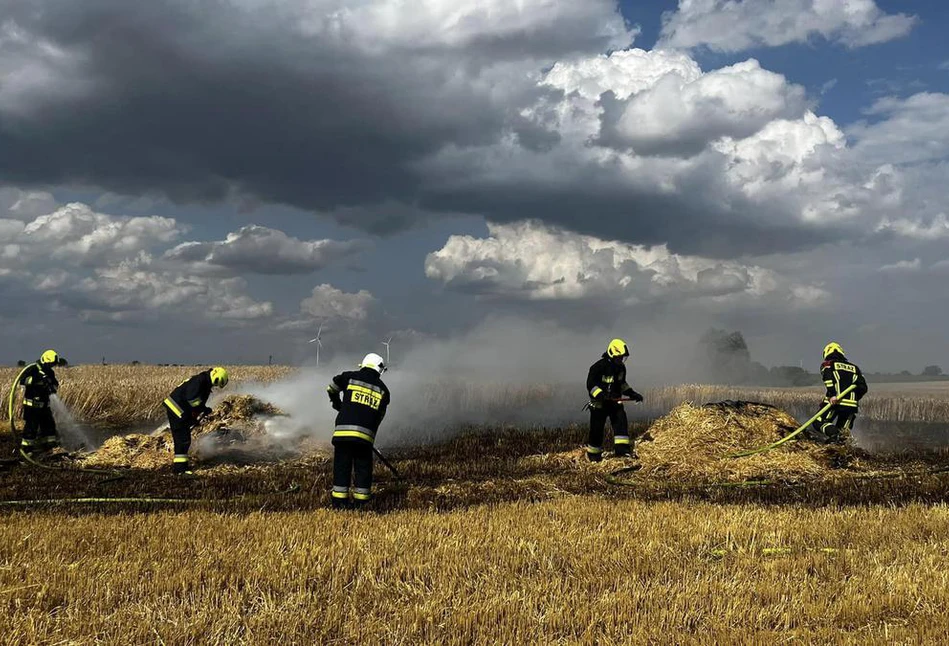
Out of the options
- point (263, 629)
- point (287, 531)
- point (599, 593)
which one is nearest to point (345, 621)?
point (263, 629)

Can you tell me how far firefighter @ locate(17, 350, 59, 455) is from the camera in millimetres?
18688

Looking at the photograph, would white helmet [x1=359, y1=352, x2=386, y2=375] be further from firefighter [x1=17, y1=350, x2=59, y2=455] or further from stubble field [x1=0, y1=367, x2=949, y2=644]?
firefighter [x1=17, y1=350, x2=59, y2=455]

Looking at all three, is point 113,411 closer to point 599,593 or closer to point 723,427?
point 723,427

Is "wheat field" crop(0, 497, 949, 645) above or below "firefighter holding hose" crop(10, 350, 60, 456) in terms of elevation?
below

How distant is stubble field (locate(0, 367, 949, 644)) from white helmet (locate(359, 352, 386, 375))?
6.78ft

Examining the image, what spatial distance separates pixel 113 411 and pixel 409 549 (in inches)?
965

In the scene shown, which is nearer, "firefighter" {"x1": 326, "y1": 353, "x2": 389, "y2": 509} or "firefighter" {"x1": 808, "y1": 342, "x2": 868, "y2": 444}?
"firefighter" {"x1": 326, "y1": 353, "x2": 389, "y2": 509}

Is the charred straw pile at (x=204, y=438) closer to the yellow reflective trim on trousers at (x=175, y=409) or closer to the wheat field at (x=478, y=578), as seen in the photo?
the yellow reflective trim on trousers at (x=175, y=409)

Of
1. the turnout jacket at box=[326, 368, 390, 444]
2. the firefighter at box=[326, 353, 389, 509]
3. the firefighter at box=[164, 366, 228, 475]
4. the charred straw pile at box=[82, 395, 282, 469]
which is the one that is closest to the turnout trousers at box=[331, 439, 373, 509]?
the firefighter at box=[326, 353, 389, 509]

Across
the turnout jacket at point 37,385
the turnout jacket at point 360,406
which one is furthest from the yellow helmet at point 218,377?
the turnout jacket at point 37,385

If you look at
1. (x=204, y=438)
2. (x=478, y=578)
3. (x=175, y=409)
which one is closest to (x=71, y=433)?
(x=204, y=438)

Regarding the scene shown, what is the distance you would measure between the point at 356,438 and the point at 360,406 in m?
0.48

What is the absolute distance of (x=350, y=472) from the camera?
10.8 metres

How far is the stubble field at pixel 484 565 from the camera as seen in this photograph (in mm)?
5371
